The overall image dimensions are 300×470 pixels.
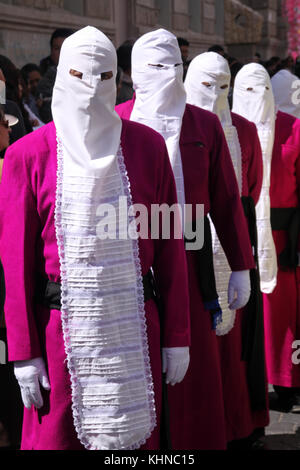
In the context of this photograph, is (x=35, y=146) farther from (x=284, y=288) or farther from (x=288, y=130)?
(x=284, y=288)

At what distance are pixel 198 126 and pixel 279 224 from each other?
1914 millimetres

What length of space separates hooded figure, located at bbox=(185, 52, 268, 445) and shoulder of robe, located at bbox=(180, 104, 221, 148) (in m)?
0.59

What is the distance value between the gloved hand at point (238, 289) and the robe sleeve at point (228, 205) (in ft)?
0.11

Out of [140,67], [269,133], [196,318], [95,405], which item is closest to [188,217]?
[196,318]

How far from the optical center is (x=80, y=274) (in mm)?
3121

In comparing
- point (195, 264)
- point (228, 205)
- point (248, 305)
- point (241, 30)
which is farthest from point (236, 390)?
point (241, 30)

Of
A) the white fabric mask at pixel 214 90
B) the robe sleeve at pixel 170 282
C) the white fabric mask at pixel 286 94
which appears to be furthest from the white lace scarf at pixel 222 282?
the white fabric mask at pixel 286 94

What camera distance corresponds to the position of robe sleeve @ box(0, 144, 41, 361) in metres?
3.14

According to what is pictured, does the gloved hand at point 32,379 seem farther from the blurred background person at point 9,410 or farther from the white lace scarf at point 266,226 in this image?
the white lace scarf at point 266,226

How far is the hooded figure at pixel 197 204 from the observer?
419 centimetres

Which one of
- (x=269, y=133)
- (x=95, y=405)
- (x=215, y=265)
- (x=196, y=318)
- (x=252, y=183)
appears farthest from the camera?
(x=269, y=133)

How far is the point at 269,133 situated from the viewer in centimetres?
584
